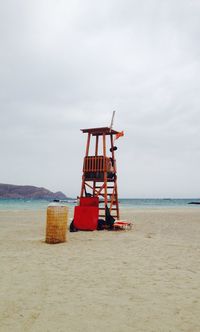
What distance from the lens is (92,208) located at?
14.8 m

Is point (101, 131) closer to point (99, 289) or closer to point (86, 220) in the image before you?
point (86, 220)

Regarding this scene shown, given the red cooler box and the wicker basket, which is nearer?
the wicker basket

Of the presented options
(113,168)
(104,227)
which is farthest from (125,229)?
(113,168)

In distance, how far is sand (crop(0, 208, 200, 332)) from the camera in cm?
434

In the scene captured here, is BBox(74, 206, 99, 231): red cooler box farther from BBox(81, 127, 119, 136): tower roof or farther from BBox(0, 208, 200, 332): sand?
BBox(0, 208, 200, 332): sand

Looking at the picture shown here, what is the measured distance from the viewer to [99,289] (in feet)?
18.7

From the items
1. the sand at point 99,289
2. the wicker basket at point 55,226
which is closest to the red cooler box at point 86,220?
the wicker basket at point 55,226

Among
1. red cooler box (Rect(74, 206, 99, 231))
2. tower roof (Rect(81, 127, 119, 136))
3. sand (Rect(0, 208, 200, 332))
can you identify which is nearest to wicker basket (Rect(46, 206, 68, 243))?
sand (Rect(0, 208, 200, 332))

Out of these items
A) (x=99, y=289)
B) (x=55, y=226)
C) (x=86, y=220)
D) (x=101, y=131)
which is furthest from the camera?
(x=101, y=131)

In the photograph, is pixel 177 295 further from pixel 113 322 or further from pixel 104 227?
pixel 104 227

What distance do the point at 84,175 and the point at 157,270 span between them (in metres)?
9.90

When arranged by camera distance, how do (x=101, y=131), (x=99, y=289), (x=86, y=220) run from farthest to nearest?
(x=101, y=131) < (x=86, y=220) < (x=99, y=289)

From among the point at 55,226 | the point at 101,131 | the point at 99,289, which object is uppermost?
the point at 101,131

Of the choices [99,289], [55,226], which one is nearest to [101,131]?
[55,226]
